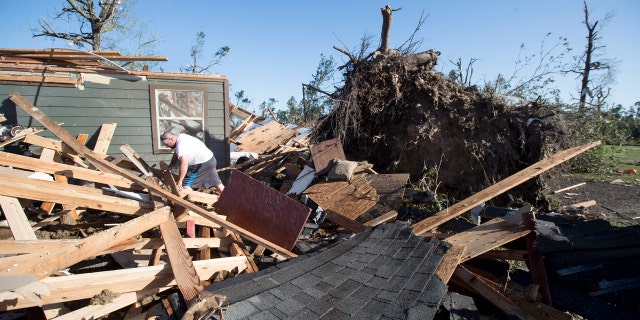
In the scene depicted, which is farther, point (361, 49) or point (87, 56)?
point (361, 49)

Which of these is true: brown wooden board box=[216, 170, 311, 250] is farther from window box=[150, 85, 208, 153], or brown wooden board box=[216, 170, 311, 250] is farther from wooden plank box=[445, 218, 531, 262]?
window box=[150, 85, 208, 153]

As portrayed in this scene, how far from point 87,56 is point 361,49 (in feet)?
19.7

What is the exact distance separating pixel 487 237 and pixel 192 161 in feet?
15.9

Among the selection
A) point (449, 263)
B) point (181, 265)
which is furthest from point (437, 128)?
point (181, 265)

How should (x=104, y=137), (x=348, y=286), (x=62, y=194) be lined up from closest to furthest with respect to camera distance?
1. (x=348, y=286)
2. (x=62, y=194)
3. (x=104, y=137)

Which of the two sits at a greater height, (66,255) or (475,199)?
(475,199)

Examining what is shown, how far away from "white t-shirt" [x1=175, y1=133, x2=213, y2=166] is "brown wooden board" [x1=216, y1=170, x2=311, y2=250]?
1.48 metres

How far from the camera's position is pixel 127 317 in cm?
294

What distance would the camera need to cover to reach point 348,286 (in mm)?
2627

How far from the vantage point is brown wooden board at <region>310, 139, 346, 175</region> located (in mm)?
6997

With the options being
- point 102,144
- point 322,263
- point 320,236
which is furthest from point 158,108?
point 322,263

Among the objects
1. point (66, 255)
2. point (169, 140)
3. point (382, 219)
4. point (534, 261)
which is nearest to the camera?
point (66, 255)

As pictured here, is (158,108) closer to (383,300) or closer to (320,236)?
(320,236)

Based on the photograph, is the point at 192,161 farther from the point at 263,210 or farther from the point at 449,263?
the point at 449,263
